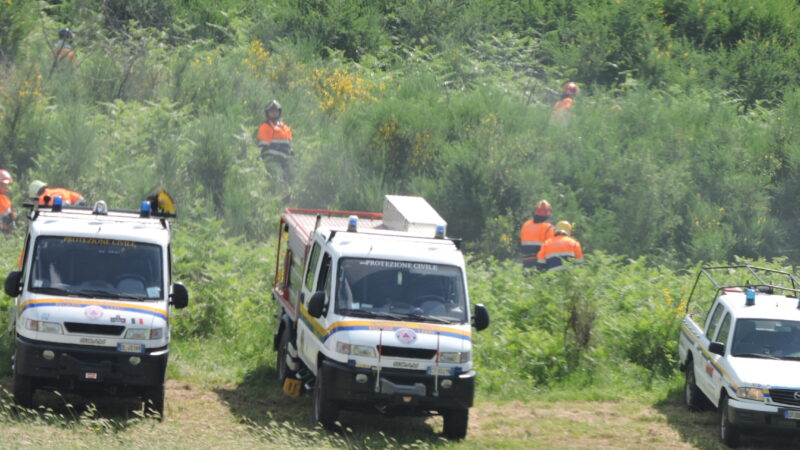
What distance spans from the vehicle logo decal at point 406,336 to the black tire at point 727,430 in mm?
3753

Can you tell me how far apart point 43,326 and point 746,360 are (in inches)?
313

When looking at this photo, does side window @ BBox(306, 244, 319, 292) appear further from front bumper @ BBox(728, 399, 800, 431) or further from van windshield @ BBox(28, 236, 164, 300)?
front bumper @ BBox(728, 399, 800, 431)

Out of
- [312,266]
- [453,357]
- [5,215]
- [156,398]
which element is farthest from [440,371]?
[5,215]

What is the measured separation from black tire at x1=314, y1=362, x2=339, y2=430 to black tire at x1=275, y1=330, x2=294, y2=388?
2218 millimetres

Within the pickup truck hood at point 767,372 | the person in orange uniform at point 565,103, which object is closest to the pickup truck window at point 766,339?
the pickup truck hood at point 767,372

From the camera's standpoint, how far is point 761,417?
13000 mm

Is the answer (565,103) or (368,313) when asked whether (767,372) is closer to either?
(368,313)

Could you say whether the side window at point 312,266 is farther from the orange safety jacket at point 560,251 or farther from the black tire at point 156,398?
the orange safety jacket at point 560,251

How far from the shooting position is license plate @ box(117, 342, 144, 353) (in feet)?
41.4

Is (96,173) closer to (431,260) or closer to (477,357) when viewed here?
(477,357)

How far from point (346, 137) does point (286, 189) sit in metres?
2.36

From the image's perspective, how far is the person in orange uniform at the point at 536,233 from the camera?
21531mm

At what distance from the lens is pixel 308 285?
14.2 metres

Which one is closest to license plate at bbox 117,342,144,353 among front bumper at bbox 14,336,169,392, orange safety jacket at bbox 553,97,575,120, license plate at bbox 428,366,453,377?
front bumper at bbox 14,336,169,392
